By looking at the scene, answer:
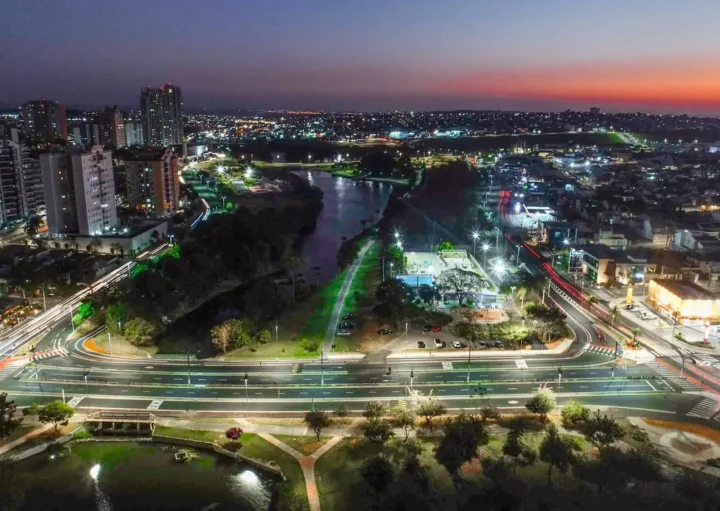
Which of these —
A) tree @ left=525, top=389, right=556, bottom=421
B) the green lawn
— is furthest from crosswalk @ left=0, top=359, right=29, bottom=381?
tree @ left=525, top=389, right=556, bottom=421

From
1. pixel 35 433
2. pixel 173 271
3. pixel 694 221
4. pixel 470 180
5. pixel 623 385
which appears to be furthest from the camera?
pixel 470 180

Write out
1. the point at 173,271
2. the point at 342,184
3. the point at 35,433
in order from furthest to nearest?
the point at 342,184 < the point at 173,271 < the point at 35,433

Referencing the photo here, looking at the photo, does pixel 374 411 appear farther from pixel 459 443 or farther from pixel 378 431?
pixel 459 443

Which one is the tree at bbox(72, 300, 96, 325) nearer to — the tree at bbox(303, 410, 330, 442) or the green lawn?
the green lawn

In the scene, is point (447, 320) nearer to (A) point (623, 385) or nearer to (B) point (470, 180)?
(A) point (623, 385)

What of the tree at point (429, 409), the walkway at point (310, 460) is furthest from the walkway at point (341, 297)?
the tree at point (429, 409)

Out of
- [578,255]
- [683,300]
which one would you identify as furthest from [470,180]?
[683,300]

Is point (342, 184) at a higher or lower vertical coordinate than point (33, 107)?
lower

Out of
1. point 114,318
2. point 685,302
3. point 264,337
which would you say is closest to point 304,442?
point 264,337
